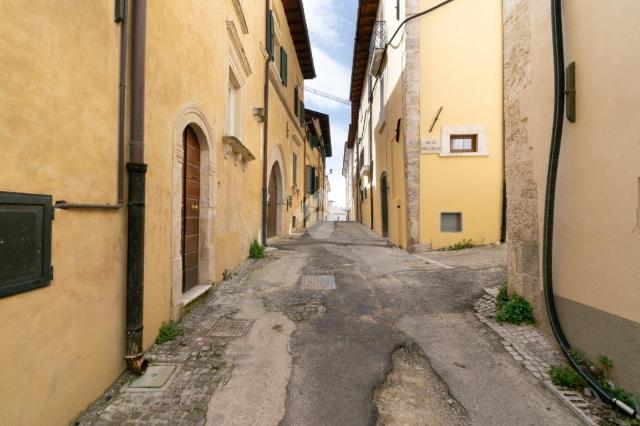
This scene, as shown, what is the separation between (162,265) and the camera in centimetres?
340

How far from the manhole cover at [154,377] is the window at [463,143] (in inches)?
332

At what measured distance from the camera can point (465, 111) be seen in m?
8.68

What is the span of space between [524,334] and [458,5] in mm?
8984

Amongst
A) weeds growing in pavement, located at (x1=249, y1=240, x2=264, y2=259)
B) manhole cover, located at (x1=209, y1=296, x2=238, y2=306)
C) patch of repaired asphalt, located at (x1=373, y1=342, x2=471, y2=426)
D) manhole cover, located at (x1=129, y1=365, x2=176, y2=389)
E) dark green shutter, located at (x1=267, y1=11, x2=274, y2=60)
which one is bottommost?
patch of repaired asphalt, located at (x1=373, y1=342, x2=471, y2=426)

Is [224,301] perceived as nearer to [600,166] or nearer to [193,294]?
[193,294]

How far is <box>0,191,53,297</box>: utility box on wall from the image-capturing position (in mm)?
1704

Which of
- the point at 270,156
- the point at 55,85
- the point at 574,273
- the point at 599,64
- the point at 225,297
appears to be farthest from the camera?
the point at 270,156

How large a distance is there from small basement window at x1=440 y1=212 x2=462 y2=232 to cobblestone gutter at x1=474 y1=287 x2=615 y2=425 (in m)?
4.47

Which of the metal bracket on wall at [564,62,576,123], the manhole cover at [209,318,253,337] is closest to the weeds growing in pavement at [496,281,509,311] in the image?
the metal bracket on wall at [564,62,576,123]

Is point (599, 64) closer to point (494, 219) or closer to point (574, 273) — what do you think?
point (574, 273)

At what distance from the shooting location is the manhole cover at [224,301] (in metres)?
4.56

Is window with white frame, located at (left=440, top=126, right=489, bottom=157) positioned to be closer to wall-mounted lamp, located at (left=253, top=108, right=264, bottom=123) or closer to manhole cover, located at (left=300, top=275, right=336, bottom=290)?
wall-mounted lamp, located at (left=253, top=108, right=264, bottom=123)

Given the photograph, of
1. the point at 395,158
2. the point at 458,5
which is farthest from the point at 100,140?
the point at 458,5

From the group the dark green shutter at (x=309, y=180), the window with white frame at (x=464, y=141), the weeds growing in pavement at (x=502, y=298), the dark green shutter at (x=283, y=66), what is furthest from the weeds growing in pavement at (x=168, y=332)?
the dark green shutter at (x=309, y=180)
